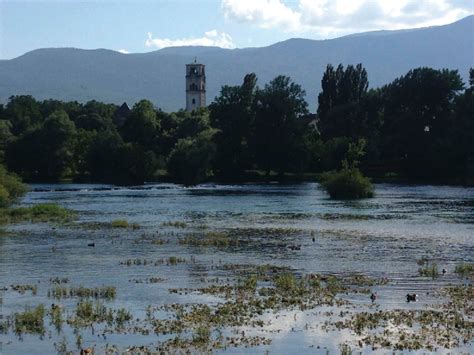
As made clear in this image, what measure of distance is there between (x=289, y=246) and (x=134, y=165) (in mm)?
100967

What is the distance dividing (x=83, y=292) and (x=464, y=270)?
19.2 m

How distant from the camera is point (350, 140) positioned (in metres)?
153

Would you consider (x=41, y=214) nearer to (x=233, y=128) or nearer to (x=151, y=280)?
(x=151, y=280)

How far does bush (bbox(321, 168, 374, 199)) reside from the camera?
339ft

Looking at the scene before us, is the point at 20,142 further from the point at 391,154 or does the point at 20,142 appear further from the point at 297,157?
the point at 391,154

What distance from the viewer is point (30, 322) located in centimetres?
3038

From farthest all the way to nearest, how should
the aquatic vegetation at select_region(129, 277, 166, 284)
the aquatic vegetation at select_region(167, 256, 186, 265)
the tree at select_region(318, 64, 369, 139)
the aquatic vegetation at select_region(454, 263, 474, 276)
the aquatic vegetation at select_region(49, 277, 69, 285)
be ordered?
1. the tree at select_region(318, 64, 369, 139)
2. the aquatic vegetation at select_region(167, 256, 186, 265)
3. the aquatic vegetation at select_region(454, 263, 474, 276)
4. the aquatic vegetation at select_region(129, 277, 166, 284)
5. the aquatic vegetation at select_region(49, 277, 69, 285)

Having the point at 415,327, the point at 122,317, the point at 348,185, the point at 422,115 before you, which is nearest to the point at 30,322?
the point at 122,317

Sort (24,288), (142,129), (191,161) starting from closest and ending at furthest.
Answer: (24,288) → (191,161) → (142,129)

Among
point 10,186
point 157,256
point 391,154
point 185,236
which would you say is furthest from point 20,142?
point 157,256

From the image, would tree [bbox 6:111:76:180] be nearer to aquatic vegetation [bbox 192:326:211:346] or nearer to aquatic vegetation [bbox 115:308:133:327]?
aquatic vegetation [bbox 115:308:133:327]

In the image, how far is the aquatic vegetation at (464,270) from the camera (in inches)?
1666

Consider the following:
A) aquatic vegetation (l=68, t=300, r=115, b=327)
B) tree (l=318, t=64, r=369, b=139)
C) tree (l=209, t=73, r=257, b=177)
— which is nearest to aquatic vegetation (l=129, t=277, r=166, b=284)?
aquatic vegetation (l=68, t=300, r=115, b=327)

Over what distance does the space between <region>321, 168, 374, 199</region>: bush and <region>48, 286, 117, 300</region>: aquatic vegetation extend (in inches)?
2699
